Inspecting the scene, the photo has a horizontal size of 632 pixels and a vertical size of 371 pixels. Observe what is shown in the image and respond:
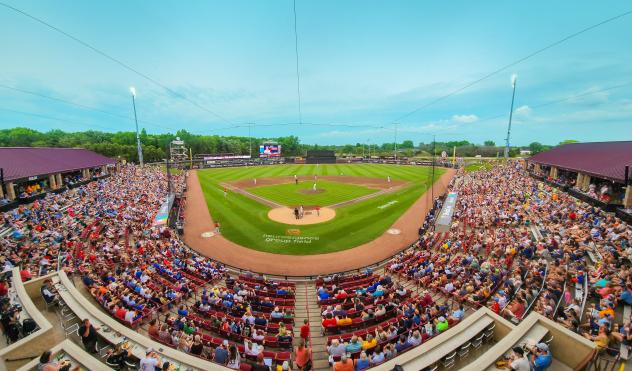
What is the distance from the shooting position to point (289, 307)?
12.5 m

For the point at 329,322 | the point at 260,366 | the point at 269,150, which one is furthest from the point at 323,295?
the point at 269,150

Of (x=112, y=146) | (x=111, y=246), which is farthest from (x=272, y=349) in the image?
(x=112, y=146)

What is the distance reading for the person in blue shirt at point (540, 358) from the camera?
672cm

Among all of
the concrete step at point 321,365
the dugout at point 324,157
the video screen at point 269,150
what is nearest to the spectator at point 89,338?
the concrete step at point 321,365

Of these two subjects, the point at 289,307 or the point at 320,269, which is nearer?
the point at 289,307

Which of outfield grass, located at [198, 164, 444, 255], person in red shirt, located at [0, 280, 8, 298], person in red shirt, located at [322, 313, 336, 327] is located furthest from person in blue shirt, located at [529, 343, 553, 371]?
person in red shirt, located at [0, 280, 8, 298]

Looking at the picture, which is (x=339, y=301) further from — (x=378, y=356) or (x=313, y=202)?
(x=313, y=202)

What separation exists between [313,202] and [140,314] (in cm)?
2415

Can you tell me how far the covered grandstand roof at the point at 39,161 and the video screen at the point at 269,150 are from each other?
57520 mm

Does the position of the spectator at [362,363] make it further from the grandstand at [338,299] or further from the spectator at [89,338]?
the spectator at [89,338]

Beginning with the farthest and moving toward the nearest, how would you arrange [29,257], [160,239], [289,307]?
1. [160,239]
2. [29,257]
3. [289,307]

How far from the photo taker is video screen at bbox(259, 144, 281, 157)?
9956 centimetres

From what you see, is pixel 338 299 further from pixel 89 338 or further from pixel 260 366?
pixel 89 338

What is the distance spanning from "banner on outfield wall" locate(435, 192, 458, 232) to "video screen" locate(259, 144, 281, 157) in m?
76.7
